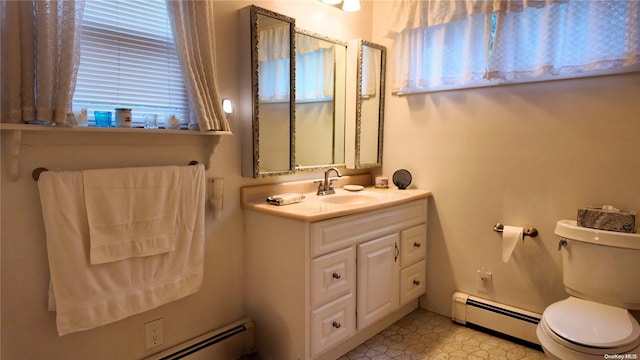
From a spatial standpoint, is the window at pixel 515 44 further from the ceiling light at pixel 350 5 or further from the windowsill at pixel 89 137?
the windowsill at pixel 89 137

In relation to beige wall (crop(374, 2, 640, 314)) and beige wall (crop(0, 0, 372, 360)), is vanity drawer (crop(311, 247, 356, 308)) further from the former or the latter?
beige wall (crop(374, 2, 640, 314))

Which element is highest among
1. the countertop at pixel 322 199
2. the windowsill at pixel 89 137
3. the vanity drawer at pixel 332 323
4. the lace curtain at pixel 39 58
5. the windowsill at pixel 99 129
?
the lace curtain at pixel 39 58

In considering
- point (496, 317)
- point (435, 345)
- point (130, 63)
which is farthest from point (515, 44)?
point (130, 63)

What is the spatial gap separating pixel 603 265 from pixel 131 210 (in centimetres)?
212

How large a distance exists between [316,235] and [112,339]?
967 millimetres

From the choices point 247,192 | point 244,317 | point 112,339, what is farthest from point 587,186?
point 112,339

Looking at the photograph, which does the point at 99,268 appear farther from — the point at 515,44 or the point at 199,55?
the point at 515,44

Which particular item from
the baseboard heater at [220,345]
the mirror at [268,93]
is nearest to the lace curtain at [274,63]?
the mirror at [268,93]

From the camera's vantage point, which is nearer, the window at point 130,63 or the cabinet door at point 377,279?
the window at point 130,63

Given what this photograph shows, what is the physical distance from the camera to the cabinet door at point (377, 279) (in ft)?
6.62

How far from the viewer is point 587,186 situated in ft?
6.41

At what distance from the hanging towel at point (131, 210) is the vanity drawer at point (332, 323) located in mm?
761

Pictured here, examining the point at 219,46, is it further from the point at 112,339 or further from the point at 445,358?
the point at 445,358

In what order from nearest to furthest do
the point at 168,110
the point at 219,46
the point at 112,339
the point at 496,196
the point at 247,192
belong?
the point at 112,339
the point at 168,110
the point at 219,46
the point at 247,192
the point at 496,196
